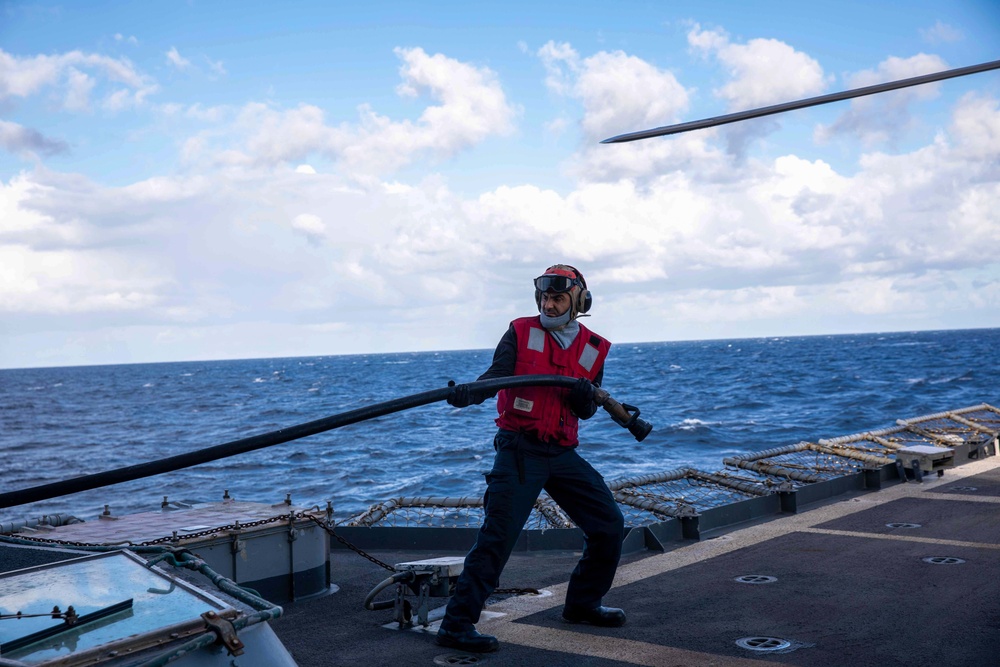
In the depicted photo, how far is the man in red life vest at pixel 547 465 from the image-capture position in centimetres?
512

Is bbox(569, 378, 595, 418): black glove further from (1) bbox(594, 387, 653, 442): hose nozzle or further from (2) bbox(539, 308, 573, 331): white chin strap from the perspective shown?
(2) bbox(539, 308, 573, 331): white chin strap

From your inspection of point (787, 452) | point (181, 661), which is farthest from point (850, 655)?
point (787, 452)

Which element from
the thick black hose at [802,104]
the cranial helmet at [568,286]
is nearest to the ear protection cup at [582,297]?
the cranial helmet at [568,286]

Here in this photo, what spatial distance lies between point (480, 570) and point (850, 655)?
196 centimetres

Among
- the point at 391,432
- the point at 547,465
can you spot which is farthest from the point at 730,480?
the point at 391,432

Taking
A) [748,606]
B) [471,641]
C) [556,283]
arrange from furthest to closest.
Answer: [748,606] → [556,283] → [471,641]

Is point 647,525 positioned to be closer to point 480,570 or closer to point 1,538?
point 480,570

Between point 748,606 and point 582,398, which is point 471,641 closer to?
point 582,398

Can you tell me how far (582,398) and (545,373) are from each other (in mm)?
308

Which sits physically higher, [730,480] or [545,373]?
[545,373]

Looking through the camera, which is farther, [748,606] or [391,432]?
[391,432]

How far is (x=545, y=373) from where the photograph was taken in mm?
5273

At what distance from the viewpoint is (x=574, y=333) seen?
5.45m

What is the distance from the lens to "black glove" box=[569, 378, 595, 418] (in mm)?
4980
